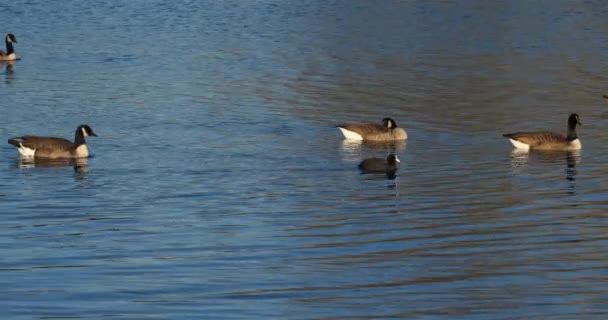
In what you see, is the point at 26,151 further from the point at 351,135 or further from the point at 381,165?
the point at 351,135

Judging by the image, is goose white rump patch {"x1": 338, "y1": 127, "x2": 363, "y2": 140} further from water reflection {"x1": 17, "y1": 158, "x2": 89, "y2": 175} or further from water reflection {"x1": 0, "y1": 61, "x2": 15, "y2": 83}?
water reflection {"x1": 0, "y1": 61, "x2": 15, "y2": 83}

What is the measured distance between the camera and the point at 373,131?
26.7m

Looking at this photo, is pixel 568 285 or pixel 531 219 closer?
pixel 568 285

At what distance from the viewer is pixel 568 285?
13.9m

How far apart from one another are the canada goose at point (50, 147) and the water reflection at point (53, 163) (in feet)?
0.34

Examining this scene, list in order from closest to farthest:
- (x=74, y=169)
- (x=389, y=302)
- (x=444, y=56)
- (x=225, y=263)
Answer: (x=389, y=302), (x=225, y=263), (x=74, y=169), (x=444, y=56)

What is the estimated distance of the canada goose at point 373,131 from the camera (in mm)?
26250

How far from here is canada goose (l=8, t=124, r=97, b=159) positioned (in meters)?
23.7

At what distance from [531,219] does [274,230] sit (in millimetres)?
3376

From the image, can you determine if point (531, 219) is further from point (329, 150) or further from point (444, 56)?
point (444, 56)

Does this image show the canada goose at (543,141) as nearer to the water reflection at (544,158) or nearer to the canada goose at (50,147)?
the water reflection at (544,158)

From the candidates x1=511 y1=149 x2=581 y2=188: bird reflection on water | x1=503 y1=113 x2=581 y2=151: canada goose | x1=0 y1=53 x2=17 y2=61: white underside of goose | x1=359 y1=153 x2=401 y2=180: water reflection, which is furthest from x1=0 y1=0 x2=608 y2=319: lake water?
x1=0 y1=53 x2=17 y2=61: white underside of goose

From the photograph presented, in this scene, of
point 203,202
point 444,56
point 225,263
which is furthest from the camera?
point 444,56

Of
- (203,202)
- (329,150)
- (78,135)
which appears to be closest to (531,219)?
(203,202)
